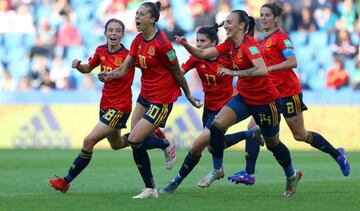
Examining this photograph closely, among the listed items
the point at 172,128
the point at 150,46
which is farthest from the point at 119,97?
the point at 172,128

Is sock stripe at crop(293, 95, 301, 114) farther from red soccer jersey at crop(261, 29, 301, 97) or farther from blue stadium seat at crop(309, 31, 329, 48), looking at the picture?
blue stadium seat at crop(309, 31, 329, 48)

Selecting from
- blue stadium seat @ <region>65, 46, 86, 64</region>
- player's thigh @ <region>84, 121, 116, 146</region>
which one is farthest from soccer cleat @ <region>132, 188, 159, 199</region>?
blue stadium seat @ <region>65, 46, 86, 64</region>

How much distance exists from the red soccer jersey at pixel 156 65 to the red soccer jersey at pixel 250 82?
711 millimetres

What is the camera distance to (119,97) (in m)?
11.4

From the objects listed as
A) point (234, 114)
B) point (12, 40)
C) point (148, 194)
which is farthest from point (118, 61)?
point (12, 40)

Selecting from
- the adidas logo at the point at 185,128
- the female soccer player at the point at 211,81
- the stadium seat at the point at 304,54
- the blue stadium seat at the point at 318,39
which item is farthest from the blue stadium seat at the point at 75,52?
the female soccer player at the point at 211,81

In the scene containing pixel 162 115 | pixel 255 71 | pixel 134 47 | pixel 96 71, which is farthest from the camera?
pixel 96 71

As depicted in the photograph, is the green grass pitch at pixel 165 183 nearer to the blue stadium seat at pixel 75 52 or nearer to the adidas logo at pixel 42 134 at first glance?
the adidas logo at pixel 42 134

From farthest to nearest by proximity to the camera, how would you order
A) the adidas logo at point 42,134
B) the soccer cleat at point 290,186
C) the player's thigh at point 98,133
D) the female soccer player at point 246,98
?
the adidas logo at point 42,134 < the player's thigh at point 98,133 < the soccer cleat at point 290,186 < the female soccer player at point 246,98

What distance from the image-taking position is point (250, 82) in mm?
10445

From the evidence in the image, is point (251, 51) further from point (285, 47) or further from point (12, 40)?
point (12, 40)

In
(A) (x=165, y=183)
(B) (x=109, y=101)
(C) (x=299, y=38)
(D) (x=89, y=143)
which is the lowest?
(A) (x=165, y=183)

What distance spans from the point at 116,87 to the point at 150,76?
35.6 inches

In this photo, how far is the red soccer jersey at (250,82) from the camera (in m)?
10.3
